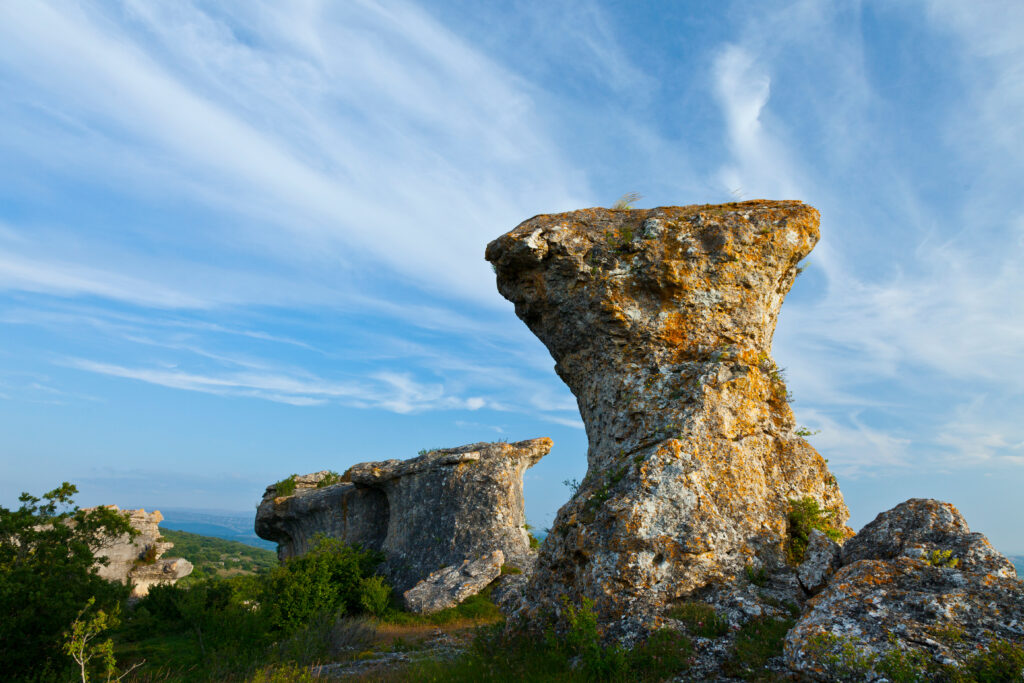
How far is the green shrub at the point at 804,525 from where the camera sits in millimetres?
6805

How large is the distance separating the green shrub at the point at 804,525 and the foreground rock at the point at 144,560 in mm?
28603

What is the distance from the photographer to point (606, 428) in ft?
27.0

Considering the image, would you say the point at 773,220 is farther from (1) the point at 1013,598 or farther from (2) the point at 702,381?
(1) the point at 1013,598

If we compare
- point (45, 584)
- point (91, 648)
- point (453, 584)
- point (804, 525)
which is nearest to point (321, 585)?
point (453, 584)

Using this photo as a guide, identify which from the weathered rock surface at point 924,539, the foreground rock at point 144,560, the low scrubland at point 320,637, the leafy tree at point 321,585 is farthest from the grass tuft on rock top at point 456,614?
the foreground rock at point 144,560

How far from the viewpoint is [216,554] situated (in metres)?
72.9

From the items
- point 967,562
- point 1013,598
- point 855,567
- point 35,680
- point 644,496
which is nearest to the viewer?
point 1013,598

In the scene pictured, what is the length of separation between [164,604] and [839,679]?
21312mm

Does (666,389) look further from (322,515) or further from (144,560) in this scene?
(144,560)

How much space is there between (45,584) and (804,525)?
35.7 ft

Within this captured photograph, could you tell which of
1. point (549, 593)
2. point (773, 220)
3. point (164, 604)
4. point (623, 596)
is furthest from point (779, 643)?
point (164, 604)

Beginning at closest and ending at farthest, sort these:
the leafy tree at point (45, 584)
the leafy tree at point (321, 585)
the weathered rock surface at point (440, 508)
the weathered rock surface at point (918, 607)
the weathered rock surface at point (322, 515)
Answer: the weathered rock surface at point (918, 607) < the leafy tree at point (45, 584) < the leafy tree at point (321, 585) < the weathered rock surface at point (440, 508) < the weathered rock surface at point (322, 515)

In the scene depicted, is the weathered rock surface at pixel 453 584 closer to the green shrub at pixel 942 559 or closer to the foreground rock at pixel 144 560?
the green shrub at pixel 942 559

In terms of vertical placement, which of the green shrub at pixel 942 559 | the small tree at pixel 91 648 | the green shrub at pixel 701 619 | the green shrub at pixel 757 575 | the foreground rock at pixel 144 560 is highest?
the green shrub at pixel 942 559
